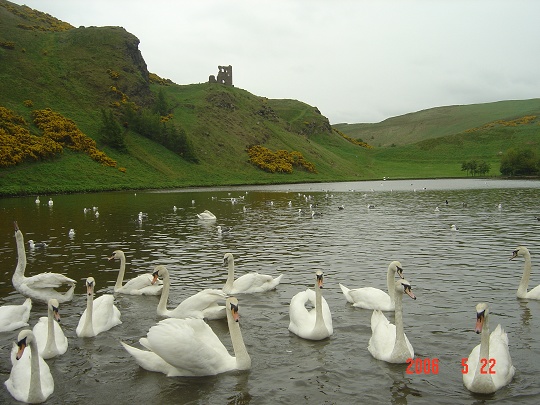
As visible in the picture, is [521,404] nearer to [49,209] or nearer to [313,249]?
[313,249]

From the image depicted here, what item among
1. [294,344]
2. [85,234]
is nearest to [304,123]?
[85,234]

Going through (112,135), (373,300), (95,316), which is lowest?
(95,316)

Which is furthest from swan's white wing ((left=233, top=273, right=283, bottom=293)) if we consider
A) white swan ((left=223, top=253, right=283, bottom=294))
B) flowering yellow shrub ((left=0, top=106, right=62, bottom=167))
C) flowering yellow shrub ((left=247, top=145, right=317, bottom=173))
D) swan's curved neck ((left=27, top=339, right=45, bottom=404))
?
flowering yellow shrub ((left=247, top=145, right=317, bottom=173))

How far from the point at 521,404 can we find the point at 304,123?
606 ft

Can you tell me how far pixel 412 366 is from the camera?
984cm

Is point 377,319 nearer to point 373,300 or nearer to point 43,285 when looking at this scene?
point 373,300

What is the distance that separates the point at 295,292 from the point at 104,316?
20.5ft

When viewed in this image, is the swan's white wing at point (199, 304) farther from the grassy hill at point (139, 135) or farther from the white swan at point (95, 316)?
the grassy hill at point (139, 135)

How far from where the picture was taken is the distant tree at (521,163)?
115 meters

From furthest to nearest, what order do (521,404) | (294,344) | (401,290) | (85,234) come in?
(85,234) → (294,344) → (401,290) → (521,404)

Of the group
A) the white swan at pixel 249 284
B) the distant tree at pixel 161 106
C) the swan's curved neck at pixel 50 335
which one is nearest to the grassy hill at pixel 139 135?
the distant tree at pixel 161 106

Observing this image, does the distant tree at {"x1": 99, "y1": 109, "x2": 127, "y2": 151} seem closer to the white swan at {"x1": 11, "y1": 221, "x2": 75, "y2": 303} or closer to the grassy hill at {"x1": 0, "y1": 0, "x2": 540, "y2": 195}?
the grassy hill at {"x1": 0, "y1": 0, "x2": 540, "y2": 195}

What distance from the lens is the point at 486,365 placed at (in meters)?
8.78

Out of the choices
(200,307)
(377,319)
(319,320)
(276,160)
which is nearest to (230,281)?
(200,307)
